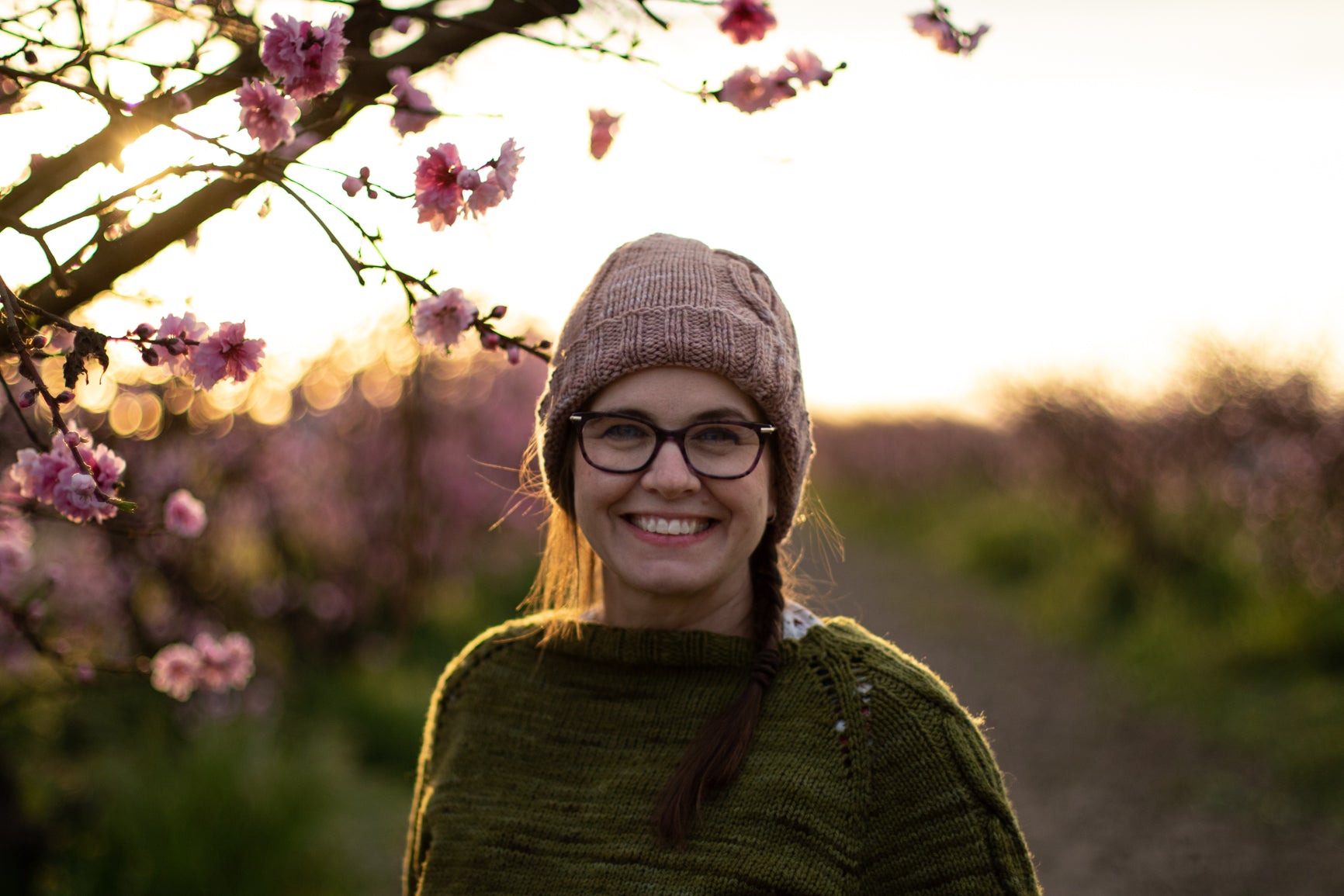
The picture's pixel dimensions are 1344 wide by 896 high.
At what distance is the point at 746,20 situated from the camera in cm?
166

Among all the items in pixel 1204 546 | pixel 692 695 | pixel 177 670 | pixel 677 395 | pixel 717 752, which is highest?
pixel 1204 546

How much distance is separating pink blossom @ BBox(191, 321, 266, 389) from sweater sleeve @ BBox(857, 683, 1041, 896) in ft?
4.08

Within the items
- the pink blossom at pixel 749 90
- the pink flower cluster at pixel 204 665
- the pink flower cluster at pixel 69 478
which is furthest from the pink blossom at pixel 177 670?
the pink blossom at pixel 749 90

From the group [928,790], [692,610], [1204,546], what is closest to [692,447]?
[692,610]

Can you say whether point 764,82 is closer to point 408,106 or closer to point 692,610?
point 408,106

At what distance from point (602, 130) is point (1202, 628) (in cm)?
→ 699

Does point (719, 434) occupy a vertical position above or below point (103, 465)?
above

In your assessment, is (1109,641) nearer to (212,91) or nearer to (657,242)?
→ (657,242)

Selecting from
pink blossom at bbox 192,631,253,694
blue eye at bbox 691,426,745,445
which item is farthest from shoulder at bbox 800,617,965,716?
pink blossom at bbox 192,631,253,694

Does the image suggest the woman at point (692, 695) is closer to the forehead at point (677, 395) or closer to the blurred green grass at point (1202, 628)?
the forehead at point (677, 395)

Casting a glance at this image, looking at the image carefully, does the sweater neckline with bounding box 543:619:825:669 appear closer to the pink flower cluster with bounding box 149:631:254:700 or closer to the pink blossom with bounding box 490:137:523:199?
the pink blossom with bounding box 490:137:523:199

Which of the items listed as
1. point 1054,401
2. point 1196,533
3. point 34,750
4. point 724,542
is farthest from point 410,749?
point 1054,401

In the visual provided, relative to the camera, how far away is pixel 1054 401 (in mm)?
10891

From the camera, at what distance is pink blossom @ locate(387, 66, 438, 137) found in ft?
5.05
